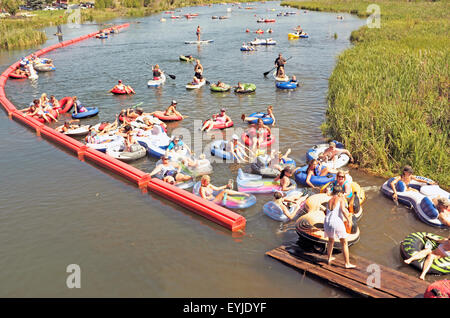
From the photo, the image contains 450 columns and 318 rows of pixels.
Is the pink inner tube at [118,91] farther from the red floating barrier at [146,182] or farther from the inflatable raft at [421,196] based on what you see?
the inflatable raft at [421,196]

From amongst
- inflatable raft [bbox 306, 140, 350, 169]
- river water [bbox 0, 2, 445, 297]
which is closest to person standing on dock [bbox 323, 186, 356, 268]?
river water [bbox 0, 2, 445, 297]

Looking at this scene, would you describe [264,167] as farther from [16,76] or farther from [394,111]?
[16,76]

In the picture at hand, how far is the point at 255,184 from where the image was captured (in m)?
12.0

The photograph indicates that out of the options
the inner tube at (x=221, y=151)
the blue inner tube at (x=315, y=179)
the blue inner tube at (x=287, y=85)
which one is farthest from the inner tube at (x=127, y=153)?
the blue inner tube at (x=287, y=85)

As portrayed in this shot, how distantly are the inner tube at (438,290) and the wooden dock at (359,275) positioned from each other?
488 mm

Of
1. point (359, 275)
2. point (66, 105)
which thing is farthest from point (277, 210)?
point (66, 105)

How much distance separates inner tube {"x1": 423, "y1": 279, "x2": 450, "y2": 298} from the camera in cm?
630

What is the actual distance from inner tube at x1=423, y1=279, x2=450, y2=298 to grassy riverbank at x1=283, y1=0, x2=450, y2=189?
5527mm

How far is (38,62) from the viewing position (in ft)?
105

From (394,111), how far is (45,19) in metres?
69.0

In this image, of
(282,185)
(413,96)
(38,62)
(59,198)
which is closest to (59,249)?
(59,198)

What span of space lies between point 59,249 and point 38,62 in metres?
27.7

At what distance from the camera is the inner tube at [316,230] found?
8531 millimetres
